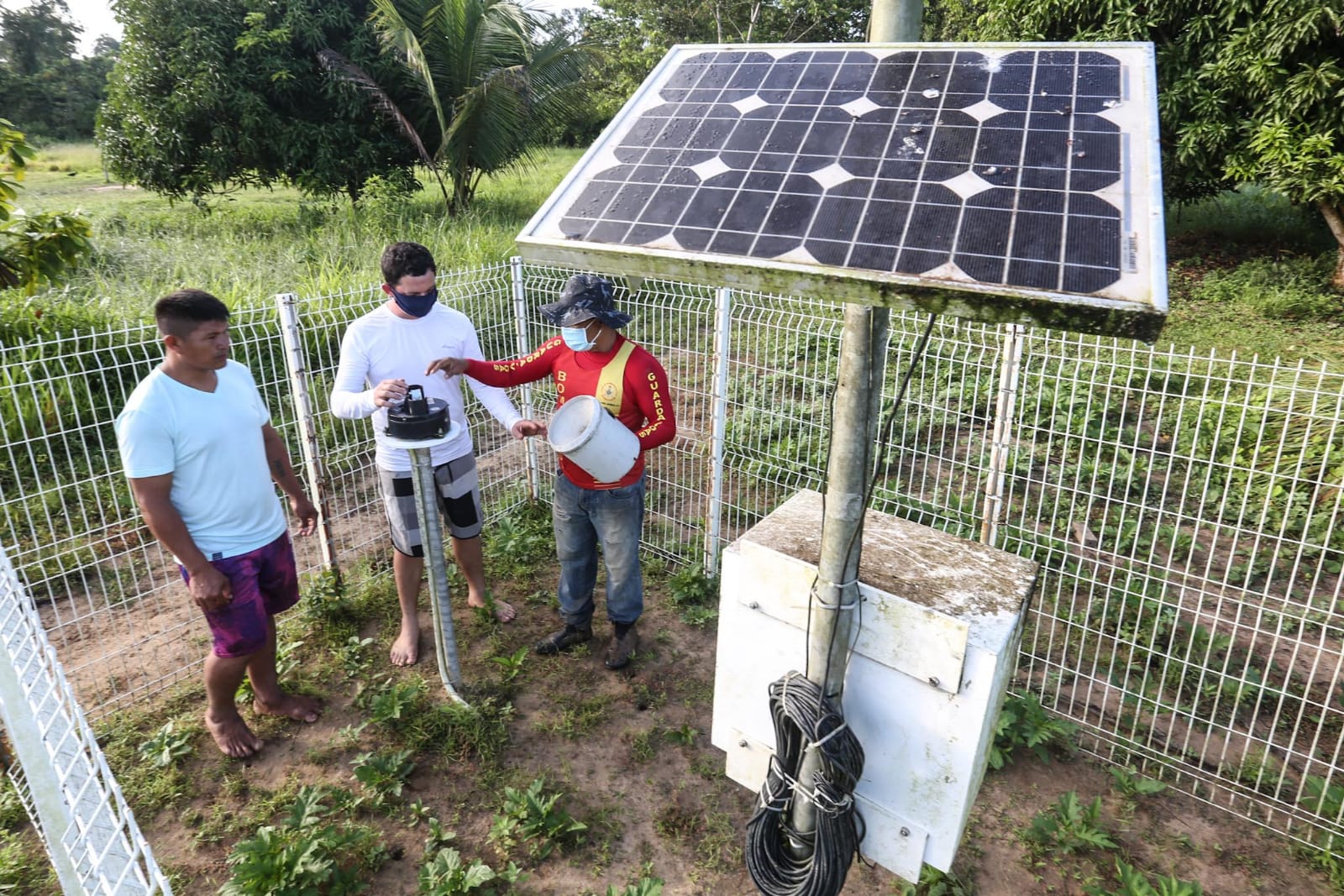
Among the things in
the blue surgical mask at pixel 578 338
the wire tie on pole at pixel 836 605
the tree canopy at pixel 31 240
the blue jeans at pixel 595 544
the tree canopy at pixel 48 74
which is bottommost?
the blue jeans at pixel 595 544

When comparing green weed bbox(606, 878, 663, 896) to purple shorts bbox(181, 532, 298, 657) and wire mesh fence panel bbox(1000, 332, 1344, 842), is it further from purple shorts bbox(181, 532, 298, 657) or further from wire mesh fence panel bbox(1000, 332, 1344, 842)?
wire mesh fence panel bbox(1000, 332, 1344, 842)

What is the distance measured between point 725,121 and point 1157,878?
127 inches

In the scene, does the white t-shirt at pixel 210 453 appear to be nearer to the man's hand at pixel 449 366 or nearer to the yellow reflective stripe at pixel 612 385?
the man's hand at pixel 449 366

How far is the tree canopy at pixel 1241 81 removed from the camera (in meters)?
8.55

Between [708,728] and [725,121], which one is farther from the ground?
[725,121]

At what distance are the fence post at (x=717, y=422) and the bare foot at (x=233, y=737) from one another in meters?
2.62

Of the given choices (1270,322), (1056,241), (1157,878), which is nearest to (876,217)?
(1056,241)

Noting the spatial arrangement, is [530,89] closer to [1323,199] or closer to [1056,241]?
[1323,199]

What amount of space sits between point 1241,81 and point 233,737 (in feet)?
39.8

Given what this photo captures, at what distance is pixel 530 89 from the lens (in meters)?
13.1

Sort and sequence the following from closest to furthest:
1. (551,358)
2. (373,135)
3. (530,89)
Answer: (551,358), (530,89), (373,135)

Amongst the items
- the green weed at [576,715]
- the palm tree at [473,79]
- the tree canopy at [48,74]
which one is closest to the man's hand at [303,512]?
the green weed at [576,715]

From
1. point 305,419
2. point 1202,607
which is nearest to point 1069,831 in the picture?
point 1202,607

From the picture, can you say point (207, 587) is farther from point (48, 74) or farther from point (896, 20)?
point (48, 74)
